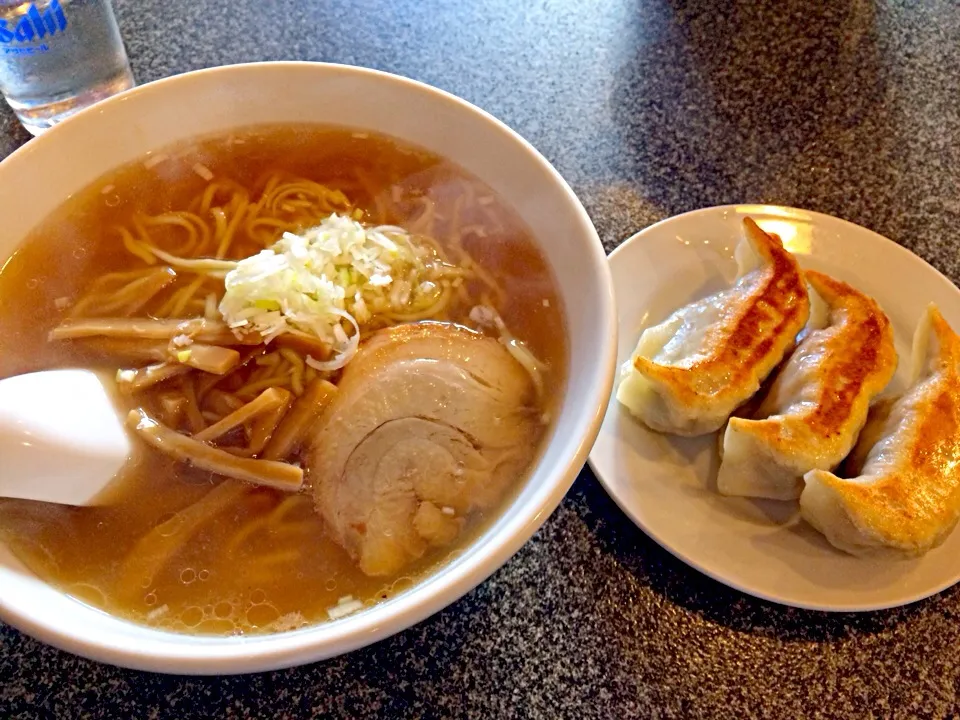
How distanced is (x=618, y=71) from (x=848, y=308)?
2.06 ft

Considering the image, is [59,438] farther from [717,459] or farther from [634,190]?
[634,190]

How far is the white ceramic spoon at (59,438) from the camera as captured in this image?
0.72 meters

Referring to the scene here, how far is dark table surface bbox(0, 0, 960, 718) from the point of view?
762 mm

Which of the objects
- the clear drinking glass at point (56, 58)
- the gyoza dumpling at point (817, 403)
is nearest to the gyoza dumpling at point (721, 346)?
the gyoza dumpling at point (817, 403)

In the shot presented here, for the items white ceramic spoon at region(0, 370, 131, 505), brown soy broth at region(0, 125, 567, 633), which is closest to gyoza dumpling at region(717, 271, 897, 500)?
brown soy broth at region(0, 125, 567, 633)

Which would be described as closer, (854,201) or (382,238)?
(382,238)

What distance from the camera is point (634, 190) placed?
47.3 inches

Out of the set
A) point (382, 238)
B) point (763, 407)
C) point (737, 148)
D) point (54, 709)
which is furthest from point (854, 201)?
point (54, 709)

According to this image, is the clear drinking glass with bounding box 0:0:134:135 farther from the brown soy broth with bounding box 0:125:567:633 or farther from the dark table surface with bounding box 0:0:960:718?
the brown soy broth with bounding box 0:125:567:633

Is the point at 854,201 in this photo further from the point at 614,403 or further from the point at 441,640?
the point at 441,640

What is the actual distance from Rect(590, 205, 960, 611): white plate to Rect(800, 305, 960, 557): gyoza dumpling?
0.04 m

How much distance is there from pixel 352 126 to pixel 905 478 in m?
0.80

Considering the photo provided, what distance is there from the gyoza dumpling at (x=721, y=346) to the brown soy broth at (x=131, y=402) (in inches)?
7.2

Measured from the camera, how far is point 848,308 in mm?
999
